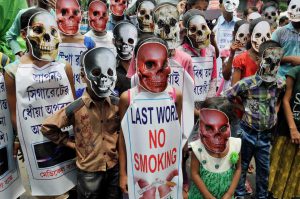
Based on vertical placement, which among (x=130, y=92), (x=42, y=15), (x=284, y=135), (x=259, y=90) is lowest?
(x=284, y=135)

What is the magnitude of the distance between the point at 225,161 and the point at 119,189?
87 centimetres

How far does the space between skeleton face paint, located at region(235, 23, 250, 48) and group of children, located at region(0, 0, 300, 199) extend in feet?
1.81

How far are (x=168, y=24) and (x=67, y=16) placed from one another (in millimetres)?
1211

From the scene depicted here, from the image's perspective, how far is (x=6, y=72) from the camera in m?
2.82

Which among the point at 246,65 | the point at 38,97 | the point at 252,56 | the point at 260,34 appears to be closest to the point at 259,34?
the point at 260,34

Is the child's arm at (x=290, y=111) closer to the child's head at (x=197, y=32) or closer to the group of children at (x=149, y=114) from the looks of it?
the group of children at (x=149, y=114)

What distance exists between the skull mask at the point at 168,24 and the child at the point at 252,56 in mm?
834

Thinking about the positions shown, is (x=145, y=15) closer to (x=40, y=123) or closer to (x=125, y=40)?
(x=125, y=40)

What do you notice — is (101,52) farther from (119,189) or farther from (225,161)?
(225,161)

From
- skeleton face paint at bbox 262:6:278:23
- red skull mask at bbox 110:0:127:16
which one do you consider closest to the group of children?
red skull mask at bbox 110:0:127:16

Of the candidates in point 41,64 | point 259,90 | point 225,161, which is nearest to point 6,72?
point 41,64

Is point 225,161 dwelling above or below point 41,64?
below

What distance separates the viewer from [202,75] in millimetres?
4004

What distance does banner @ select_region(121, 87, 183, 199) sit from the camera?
2.53 m
